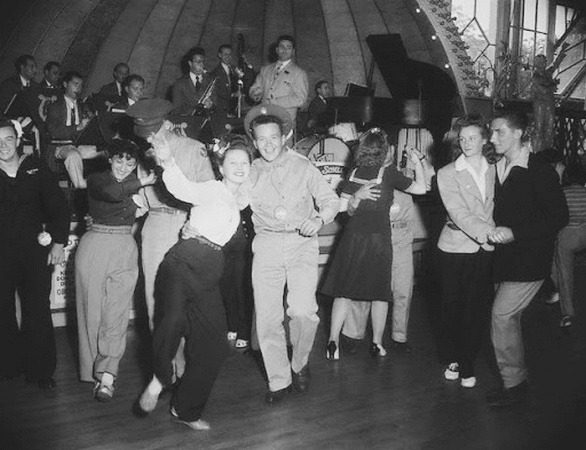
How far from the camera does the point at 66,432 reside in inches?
137

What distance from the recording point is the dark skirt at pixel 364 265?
4.61 metres

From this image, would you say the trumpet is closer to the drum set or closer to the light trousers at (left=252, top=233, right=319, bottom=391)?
the drum set

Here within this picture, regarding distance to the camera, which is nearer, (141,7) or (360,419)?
(360,419)

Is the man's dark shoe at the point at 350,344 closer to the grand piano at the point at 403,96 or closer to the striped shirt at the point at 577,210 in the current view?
the striped shirt at the point at 577,210

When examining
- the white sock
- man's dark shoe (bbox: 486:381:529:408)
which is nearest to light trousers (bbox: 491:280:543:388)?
man's dark shoe (bbox: 486:381:529:408)

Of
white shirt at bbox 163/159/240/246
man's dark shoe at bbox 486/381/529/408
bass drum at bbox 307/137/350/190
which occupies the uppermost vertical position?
white shirt at bbox 163/159/240/246

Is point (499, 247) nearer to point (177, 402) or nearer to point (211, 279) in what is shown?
point (211, 279)

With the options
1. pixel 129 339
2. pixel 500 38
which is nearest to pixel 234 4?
pixel 500 38

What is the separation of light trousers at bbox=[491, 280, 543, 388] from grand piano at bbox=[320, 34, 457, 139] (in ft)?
14.9

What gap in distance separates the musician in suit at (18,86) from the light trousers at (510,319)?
6449 millimetres

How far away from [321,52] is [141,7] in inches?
137

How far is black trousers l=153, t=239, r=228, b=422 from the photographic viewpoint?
10.9ft

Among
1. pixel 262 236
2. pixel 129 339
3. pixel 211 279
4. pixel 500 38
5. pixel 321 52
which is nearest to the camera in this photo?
pixel 211 279

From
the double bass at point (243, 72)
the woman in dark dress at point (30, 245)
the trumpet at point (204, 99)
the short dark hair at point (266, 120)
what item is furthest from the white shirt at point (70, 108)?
the short dark hair at point (266, 120)
